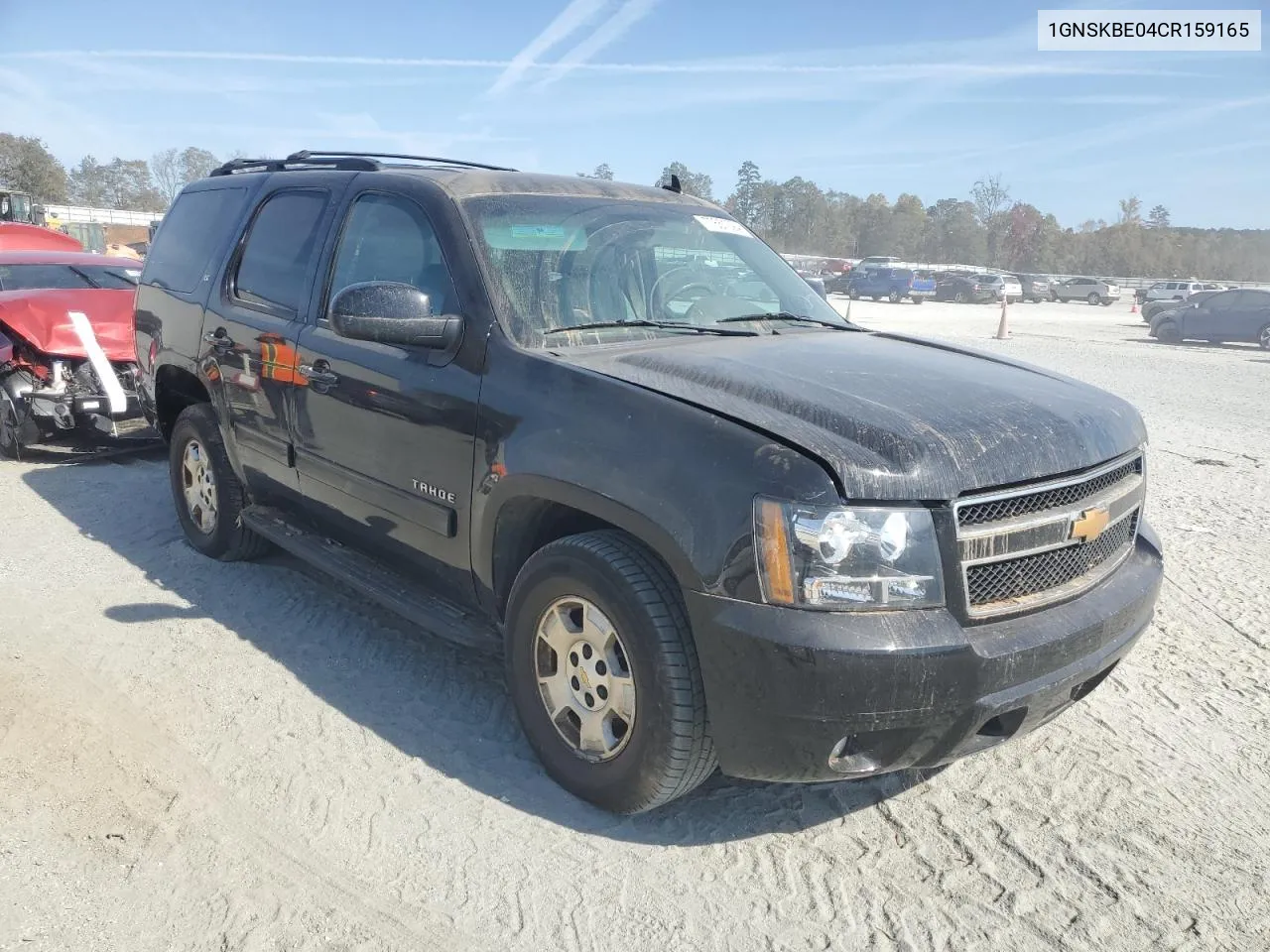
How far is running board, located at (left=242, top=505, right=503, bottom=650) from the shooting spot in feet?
11.2

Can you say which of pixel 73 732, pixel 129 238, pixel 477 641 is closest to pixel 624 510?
pixel 477 641

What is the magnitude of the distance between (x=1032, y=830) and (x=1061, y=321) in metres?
31.1

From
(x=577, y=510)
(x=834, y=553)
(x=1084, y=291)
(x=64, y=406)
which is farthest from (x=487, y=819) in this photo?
(x=1084, y=291)

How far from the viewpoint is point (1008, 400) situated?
116 inches

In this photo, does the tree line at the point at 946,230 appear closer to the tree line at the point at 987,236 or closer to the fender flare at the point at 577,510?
the tree line at the point at 987,236

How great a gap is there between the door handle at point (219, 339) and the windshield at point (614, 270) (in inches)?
67.6

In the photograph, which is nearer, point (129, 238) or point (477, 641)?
point (477, 641)

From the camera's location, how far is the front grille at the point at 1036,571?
2576 millimetres

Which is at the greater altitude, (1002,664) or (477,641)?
(1002,664)

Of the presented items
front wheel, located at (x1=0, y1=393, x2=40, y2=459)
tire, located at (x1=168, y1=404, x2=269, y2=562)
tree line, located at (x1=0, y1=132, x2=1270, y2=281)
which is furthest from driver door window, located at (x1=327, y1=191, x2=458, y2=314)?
tree line, located at (x1=0, y1=132, x2=1270, y2=281)

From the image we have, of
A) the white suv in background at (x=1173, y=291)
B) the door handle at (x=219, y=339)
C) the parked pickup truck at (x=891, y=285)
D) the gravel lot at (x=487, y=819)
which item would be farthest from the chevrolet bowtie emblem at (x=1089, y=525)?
the white suv in background at (x=1173, y=291)

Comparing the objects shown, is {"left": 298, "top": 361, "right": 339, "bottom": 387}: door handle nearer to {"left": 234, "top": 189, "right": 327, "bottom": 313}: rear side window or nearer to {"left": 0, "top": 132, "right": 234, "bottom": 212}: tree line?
{"left": 234, "top": 189, "right": 327, "bottom": 313}: rear side window

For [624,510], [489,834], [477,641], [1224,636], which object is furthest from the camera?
[1224,636]

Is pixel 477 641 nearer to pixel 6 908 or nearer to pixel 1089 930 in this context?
pixel 6 908
